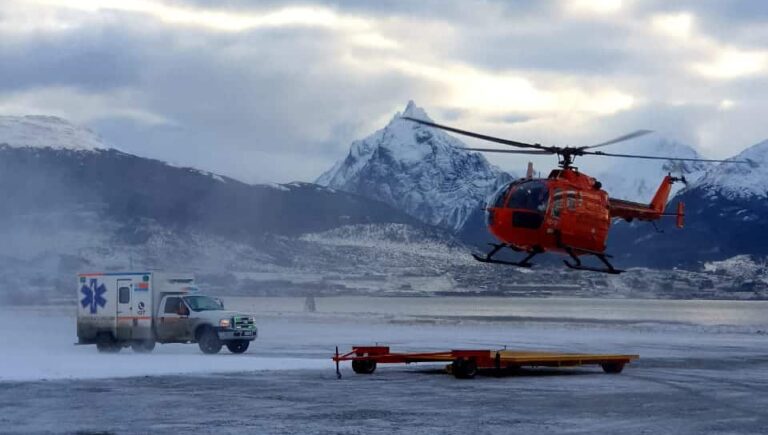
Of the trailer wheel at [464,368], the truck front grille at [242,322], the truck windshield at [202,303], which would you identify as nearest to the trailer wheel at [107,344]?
the truck windshield at [202,303]

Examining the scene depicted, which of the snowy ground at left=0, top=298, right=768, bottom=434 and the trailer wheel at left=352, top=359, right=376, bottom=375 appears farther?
the trailer wheel at left=352, top=359, right=376, bottom=375

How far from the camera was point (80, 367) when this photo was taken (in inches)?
1369

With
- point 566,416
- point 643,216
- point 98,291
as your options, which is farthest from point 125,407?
point 643,216

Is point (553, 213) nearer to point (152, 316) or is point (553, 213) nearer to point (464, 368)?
point (464, 368)

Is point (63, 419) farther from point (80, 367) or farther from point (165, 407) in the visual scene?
point (80, 367)

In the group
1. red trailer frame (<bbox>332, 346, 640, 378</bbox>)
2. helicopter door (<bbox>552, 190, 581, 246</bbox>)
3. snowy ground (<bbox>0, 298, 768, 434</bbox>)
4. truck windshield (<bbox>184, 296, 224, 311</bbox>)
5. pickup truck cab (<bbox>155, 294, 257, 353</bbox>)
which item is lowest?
snowy ground (<bbox>0, 298, 768, 434</bbox>)

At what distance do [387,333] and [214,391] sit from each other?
34.4 m

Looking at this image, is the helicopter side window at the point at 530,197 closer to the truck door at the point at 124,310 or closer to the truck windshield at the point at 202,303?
the truck windshield at the point at 202,303

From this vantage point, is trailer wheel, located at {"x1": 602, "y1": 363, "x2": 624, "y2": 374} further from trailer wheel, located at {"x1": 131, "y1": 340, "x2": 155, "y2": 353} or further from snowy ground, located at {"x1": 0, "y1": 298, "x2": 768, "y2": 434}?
trailer wheel, located at {"x1": 131, "y1": 340, "x2": 155, "y2": 353}

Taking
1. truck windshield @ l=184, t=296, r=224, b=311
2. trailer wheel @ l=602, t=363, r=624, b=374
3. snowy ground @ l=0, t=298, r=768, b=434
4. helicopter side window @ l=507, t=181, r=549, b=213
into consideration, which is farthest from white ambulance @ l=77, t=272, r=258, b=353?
trailer wheel @ l=602, t=363, r=624, b=374

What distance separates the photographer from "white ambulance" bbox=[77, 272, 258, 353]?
41.8m

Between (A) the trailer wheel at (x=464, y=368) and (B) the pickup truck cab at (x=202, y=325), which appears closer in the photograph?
(A) the trailer wheel at (x=464, y=368)

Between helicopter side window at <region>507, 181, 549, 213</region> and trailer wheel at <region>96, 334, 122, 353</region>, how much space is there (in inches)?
617

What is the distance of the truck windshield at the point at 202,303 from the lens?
140 ft
